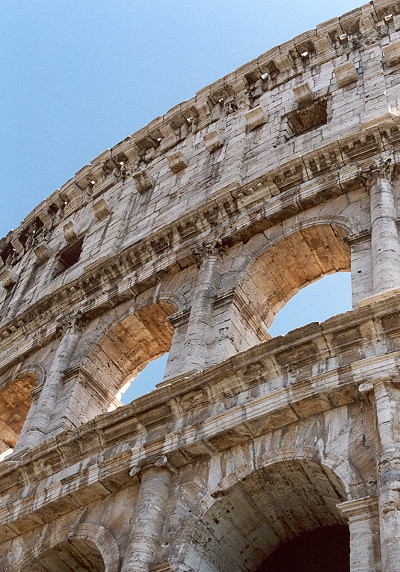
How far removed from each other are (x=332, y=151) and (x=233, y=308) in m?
3.48

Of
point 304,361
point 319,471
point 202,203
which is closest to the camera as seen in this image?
point 319,471

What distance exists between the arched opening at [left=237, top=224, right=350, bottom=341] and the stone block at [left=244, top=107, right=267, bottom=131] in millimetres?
4706

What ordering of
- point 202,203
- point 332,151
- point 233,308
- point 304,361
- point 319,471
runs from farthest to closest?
1. point 202,203
2. point 332,151
3. point 233,308
4. point 304,361
5. point 319,471

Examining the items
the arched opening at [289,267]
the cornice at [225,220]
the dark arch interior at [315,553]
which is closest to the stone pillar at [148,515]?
the dark arch interior at [315,553]

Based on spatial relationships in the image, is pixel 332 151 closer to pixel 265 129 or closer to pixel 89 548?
pixel 265 129

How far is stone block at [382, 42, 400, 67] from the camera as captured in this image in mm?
17188

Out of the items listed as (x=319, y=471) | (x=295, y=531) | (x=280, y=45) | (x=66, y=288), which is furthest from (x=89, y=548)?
(x=280, y=45)

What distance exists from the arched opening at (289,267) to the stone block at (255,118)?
185 inches

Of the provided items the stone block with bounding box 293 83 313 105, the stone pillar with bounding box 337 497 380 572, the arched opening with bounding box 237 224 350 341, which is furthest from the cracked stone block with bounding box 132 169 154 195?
the stone pillar with bounding box 337 497 380 572

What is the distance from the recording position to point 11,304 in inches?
787

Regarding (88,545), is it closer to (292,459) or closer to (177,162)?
(292,459)

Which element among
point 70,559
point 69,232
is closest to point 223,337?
point 70,559

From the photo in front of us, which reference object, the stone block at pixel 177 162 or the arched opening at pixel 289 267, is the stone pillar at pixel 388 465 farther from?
the stone block at pixel 177 162

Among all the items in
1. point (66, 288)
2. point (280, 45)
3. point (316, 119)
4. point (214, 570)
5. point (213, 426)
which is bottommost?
point (214, 570)
